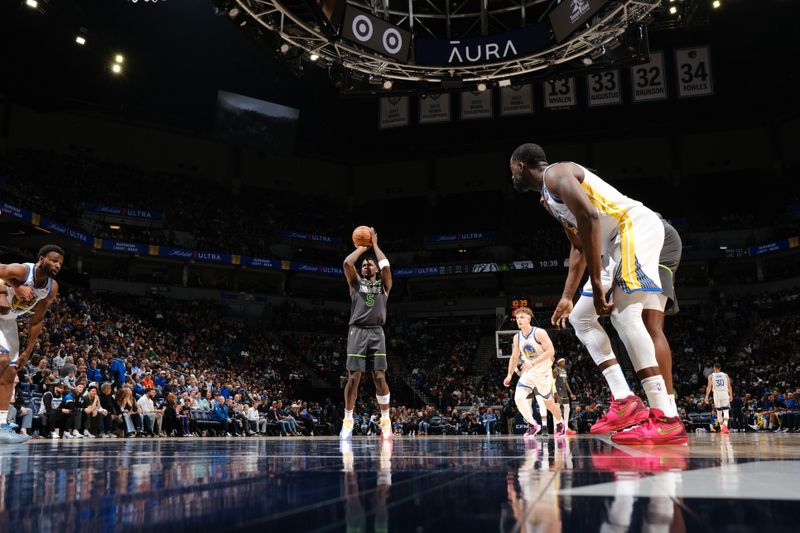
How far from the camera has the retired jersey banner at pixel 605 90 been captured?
20.1 metres

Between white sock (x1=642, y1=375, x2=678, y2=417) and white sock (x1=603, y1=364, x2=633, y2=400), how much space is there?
42 cm

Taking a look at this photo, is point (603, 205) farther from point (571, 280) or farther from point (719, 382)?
point (719, 382)

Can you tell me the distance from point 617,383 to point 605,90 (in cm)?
1783

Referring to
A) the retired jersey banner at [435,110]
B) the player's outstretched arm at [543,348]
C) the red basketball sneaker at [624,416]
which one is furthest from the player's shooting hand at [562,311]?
the retired jersey banner at [435,110]

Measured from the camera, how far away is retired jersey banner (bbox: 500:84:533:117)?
67.9ft

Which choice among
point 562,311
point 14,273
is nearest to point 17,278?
point 14,273

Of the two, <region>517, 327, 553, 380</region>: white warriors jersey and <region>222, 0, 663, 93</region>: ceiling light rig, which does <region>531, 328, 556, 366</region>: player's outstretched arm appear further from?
<region>222, 0, 663, 93</region>: ceiling light rig

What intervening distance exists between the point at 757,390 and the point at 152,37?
26.3 m

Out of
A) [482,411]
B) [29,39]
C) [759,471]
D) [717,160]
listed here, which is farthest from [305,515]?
[717,160]

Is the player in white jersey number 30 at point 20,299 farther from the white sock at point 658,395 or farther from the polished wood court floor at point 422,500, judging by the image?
the white sock at point 658,395

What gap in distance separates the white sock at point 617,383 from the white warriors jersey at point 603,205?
0.91 metres

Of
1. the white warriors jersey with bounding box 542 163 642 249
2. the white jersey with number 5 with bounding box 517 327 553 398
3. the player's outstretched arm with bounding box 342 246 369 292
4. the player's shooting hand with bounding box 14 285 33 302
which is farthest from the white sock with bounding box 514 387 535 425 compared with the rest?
the player's shooting hand with bounding box 14 285 33 302

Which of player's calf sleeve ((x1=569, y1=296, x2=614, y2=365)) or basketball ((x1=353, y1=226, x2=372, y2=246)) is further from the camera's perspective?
basketball ((x1=353, y1=226, x2=372, y2=246))

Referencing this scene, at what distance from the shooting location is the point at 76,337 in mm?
16672
